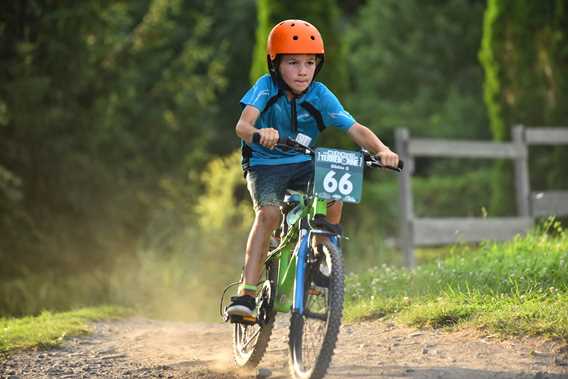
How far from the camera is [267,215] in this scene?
18.7 ft

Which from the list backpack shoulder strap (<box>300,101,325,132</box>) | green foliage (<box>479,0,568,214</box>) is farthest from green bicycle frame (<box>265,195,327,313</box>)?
green foliage (<box>479,0,568,214</box>)

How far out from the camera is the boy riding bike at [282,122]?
18.8ft

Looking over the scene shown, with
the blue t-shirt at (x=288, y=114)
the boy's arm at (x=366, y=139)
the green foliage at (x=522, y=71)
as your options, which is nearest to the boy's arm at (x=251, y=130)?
the blue t-shirt at (x=288, y=114)

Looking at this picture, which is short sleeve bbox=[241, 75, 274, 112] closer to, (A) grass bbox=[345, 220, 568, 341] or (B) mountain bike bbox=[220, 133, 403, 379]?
(B) mountain bike bbox=[220, 133, 403, 379]

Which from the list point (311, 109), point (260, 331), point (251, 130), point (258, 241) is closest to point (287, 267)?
point (258, 241)

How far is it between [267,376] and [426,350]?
100 centimetres

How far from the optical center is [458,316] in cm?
654

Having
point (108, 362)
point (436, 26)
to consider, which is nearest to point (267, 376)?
point (108, 362)

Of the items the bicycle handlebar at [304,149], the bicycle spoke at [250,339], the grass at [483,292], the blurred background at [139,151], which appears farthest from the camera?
the blurred background at [139,151]

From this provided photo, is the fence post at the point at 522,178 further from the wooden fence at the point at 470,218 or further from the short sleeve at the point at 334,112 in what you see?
the short sleeve at the point at 334,112

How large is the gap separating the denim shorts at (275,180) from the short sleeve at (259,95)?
0.38 meters

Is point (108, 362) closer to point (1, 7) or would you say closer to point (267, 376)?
point (267, 376)

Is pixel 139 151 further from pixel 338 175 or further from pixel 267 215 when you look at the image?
pixel 338 175

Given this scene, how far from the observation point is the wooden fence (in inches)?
464
